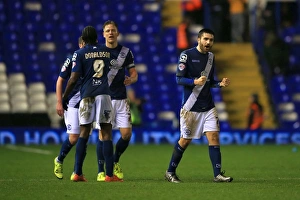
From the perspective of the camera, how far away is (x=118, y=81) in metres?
12.5

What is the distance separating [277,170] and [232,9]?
14531 millimetres

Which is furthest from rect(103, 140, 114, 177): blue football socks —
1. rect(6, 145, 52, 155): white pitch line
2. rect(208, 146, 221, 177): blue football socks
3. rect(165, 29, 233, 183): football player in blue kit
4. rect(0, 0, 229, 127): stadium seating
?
rect(0, 0, 229, 127): stadium seating

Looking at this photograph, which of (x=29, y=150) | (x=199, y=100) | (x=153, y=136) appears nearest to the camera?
(x=199, y=100)

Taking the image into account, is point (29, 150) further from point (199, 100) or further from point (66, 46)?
point (199, 100)

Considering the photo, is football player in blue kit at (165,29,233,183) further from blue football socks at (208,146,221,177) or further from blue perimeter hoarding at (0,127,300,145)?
blue perimeter hoarding at (0,127,300,145)

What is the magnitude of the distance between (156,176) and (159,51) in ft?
47.0

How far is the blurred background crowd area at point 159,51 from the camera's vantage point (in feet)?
84.8

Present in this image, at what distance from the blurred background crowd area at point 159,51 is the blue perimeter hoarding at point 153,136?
954 mm

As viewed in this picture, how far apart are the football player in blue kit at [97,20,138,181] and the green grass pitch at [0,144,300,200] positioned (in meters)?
0.49

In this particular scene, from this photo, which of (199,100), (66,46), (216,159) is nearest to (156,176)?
(216,159)

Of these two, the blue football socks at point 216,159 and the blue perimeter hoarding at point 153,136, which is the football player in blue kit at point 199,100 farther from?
the blue perimeter hoarding at point 153,136

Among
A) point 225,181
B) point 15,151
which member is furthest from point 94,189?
point 15,151

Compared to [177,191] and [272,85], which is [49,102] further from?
[177,191]

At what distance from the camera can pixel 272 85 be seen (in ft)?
90.4
